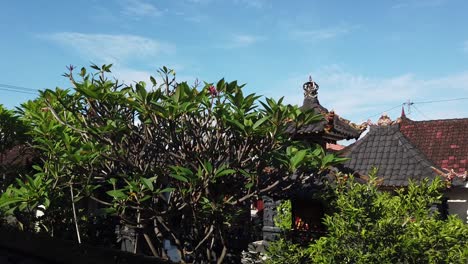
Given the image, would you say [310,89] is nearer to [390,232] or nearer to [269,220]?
[269,220]

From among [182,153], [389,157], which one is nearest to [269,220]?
[389,157]

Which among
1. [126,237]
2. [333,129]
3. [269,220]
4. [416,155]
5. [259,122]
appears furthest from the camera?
[269,220]

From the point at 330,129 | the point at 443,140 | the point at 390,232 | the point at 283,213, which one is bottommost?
the point at 390,232

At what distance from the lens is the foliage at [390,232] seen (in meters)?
5.24

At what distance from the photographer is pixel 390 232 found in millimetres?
5355

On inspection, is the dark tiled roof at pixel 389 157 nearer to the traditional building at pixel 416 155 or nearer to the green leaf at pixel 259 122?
the traditional building at pixel 416 155

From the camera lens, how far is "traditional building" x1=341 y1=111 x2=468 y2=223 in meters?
11.4

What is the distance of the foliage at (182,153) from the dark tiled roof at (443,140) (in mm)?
9490

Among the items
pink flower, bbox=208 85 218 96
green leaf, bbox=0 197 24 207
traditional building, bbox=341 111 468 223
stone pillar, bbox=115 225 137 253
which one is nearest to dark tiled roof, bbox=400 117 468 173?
traditional building, bbox=341 111 468 223

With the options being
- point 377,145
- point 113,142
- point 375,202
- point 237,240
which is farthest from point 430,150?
point 113,142

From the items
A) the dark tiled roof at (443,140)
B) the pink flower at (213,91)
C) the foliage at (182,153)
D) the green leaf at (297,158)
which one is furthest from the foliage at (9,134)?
the dark tiled roof at (443,140)

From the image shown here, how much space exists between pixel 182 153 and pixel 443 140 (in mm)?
12702

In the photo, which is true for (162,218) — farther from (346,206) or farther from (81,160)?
(346,206)

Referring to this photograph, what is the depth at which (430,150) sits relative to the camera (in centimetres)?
1559
